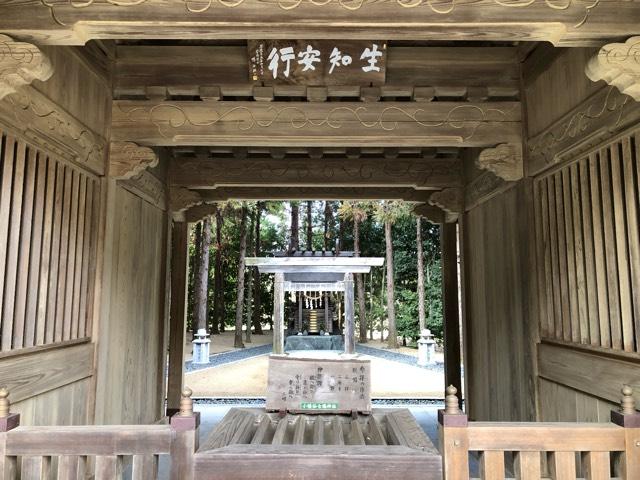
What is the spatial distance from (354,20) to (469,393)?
13.8 ft

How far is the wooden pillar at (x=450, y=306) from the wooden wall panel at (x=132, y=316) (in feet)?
12.0

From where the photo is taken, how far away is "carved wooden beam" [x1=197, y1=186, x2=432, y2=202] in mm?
6160

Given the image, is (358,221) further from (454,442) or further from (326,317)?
(454,442)

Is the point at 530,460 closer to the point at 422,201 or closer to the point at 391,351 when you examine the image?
the point at 422,201

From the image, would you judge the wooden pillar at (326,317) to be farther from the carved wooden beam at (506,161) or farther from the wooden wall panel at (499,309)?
the carved wooden beam at (506,161)

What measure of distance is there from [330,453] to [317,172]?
151 inches

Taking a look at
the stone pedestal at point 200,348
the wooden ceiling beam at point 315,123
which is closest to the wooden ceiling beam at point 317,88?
the wooden ceiling beam at point 315,123

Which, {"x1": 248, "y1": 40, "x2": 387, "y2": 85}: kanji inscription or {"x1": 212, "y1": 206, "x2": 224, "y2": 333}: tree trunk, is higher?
{"x1": 248, "y1": 40, "x2": 387, "y2": 85}: kanji inscription

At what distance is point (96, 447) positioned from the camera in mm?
2000

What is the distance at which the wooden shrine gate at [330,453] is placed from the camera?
1991 millimetres

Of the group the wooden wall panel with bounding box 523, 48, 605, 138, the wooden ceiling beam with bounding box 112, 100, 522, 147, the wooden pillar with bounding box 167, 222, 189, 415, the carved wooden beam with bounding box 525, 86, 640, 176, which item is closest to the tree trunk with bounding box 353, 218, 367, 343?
the wooden pillar with bounding box 167, 222, 189, 415

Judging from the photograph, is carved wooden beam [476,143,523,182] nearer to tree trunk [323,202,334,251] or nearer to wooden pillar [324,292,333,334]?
wooden pillar [324,292,333,334]

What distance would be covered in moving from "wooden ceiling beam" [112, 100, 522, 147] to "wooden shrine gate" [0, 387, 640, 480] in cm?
223

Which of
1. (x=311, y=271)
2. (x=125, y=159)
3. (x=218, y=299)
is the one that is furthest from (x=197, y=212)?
(x=218, y=299)
